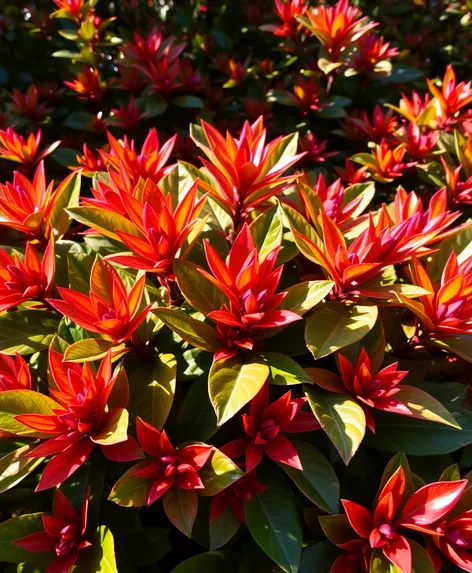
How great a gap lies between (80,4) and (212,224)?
6.34 ft

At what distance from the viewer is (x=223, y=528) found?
3.85 ft

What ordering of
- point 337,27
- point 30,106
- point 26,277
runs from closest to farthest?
1. point 26,277
2. point 337,27
3. point 30,106

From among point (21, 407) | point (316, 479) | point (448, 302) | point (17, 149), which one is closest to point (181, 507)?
point (316, 479)

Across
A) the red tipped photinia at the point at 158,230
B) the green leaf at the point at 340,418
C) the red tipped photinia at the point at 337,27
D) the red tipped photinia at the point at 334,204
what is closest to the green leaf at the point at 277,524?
the green leaf at the point at 340,418

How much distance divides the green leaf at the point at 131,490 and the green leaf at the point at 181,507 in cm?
5

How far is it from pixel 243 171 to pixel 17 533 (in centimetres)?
108

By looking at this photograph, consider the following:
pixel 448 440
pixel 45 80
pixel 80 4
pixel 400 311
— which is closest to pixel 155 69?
pixel 80 4

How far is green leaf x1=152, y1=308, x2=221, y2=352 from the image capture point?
3.61ft

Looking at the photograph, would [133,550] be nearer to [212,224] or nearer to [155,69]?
[212,224]

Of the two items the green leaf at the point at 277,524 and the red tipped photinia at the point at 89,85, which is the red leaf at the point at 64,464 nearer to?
the green leaf at the point at 277,524

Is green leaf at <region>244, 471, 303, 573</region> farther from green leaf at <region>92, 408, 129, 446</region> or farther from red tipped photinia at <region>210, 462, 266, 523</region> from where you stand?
green leaf at <region>92, 408, 129, 446</region>

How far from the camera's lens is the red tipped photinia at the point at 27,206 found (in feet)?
4.65

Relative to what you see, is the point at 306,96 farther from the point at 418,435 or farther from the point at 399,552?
the point at 399,552

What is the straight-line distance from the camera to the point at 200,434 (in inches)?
47.3
